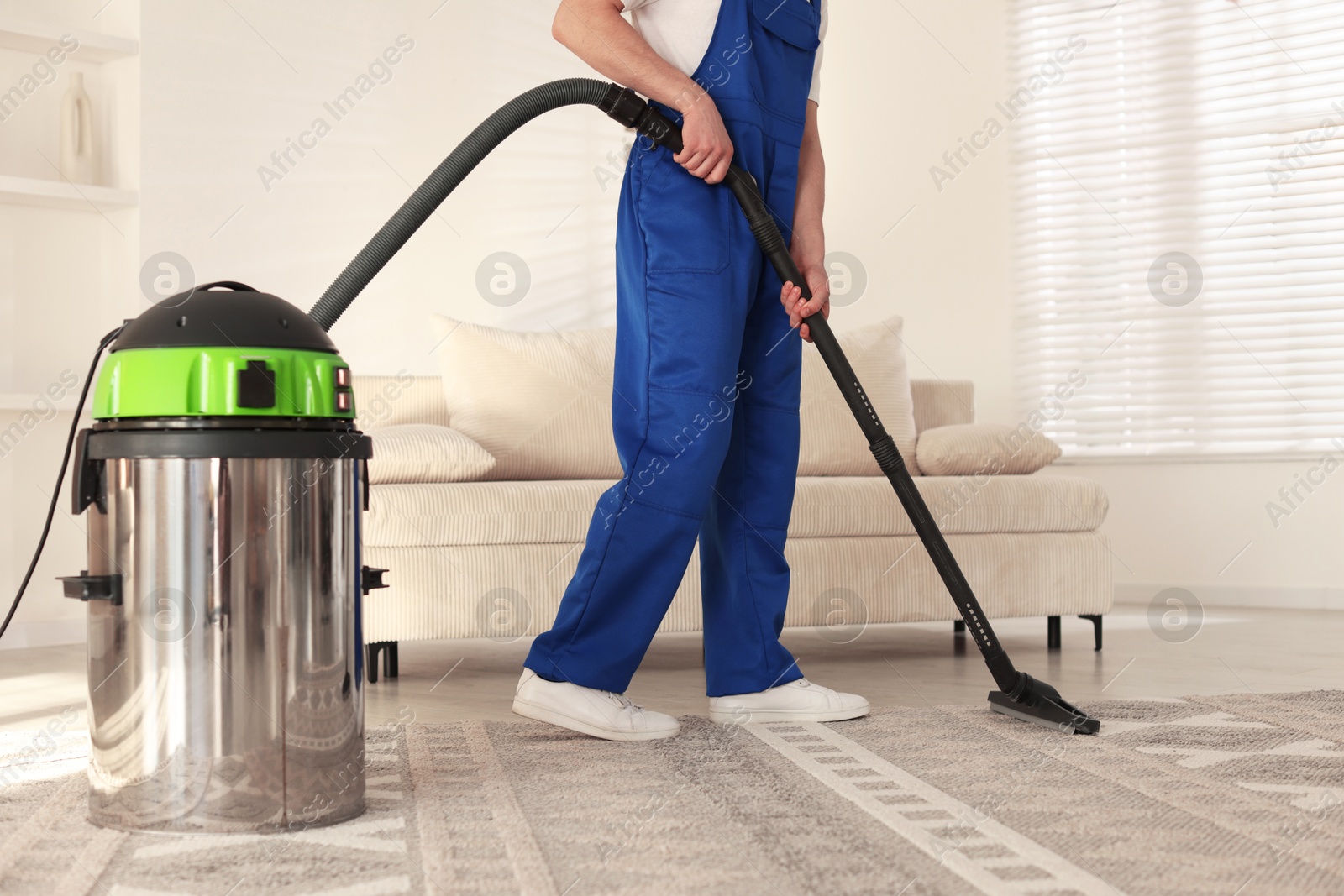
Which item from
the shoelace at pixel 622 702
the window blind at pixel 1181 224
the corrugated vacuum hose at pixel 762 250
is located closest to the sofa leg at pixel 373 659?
the shoelace at pixel 622 702

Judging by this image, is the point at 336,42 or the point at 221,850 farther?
the point at 336,42

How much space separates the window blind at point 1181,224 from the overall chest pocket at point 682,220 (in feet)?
9.50

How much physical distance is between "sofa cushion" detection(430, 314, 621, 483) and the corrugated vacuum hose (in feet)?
3.88

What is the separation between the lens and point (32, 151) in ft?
10.5

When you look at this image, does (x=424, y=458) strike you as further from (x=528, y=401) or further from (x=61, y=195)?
(x=61, y=195)

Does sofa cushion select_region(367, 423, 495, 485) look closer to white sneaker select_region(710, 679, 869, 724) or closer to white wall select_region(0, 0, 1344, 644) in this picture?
white sneaker select_region(710, 679, 869, 724)

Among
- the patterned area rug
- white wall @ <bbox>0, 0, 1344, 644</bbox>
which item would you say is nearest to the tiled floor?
the patterned area rug

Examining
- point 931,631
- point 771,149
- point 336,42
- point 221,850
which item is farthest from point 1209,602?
point 221,850

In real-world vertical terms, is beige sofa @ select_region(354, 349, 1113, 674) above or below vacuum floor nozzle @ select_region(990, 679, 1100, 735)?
above

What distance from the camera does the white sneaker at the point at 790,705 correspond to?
1.77 meters

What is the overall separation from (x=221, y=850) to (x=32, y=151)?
2742mm

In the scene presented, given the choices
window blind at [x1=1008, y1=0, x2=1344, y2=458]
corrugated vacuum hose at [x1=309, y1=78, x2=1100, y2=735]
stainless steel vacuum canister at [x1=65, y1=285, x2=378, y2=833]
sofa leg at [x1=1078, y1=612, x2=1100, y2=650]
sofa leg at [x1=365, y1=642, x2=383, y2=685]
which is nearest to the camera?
stainless steel vacuum canister at [x1=65, y1=285, x2=378, y2=833]

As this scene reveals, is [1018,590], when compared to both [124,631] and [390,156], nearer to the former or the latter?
[124,631]

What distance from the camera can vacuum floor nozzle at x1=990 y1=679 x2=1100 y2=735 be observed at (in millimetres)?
1630
